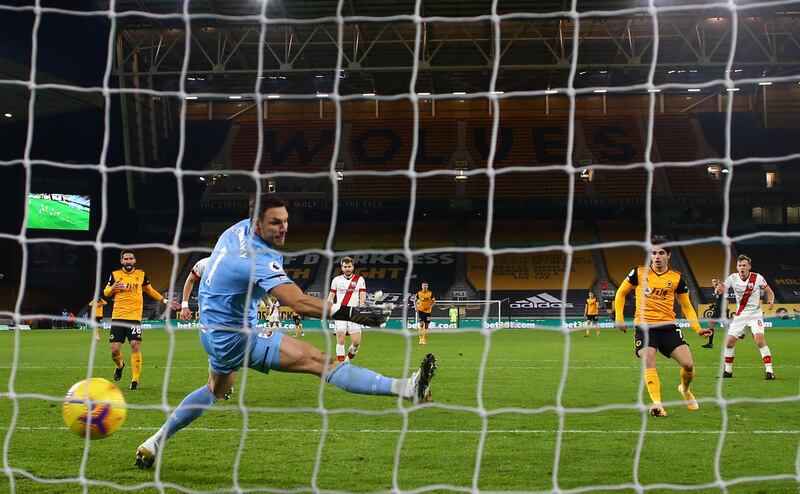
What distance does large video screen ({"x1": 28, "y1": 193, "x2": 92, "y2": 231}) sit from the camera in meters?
29.7

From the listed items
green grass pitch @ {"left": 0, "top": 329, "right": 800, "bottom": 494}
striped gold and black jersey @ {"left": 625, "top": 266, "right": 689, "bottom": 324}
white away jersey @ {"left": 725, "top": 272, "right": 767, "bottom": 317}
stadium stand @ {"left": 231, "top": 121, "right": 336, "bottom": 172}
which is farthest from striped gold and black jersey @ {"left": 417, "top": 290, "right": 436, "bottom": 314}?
stadium stand @ {"left": 231, "top": 121, "right": 336, "bottom": 172}

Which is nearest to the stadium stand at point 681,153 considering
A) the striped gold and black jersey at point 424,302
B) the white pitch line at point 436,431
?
the striped gold and black jersey at point 424,302

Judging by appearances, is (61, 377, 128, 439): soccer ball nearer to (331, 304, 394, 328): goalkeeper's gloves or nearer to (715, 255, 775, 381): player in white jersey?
(331, 304, 394, 328): goalkeeper's gloves

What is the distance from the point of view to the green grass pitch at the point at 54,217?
2972cm

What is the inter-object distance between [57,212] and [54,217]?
0.22 meters

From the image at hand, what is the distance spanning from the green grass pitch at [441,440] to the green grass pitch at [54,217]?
19.2 m

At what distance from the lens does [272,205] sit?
5730 mm

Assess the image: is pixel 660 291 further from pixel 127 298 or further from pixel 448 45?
pixel 448 45

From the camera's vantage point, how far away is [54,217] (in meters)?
30.1

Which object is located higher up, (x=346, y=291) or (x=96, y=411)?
(x=346, y=291)

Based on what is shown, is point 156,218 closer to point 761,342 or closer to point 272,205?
point 761,342

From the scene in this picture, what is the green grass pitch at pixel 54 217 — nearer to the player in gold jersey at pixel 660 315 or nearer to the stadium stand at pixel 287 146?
the stadium stand at pixel 287 146

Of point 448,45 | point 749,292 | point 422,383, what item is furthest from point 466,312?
point 422,383

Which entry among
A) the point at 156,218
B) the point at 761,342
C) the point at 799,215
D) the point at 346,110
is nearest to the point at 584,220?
the point at 799,215
